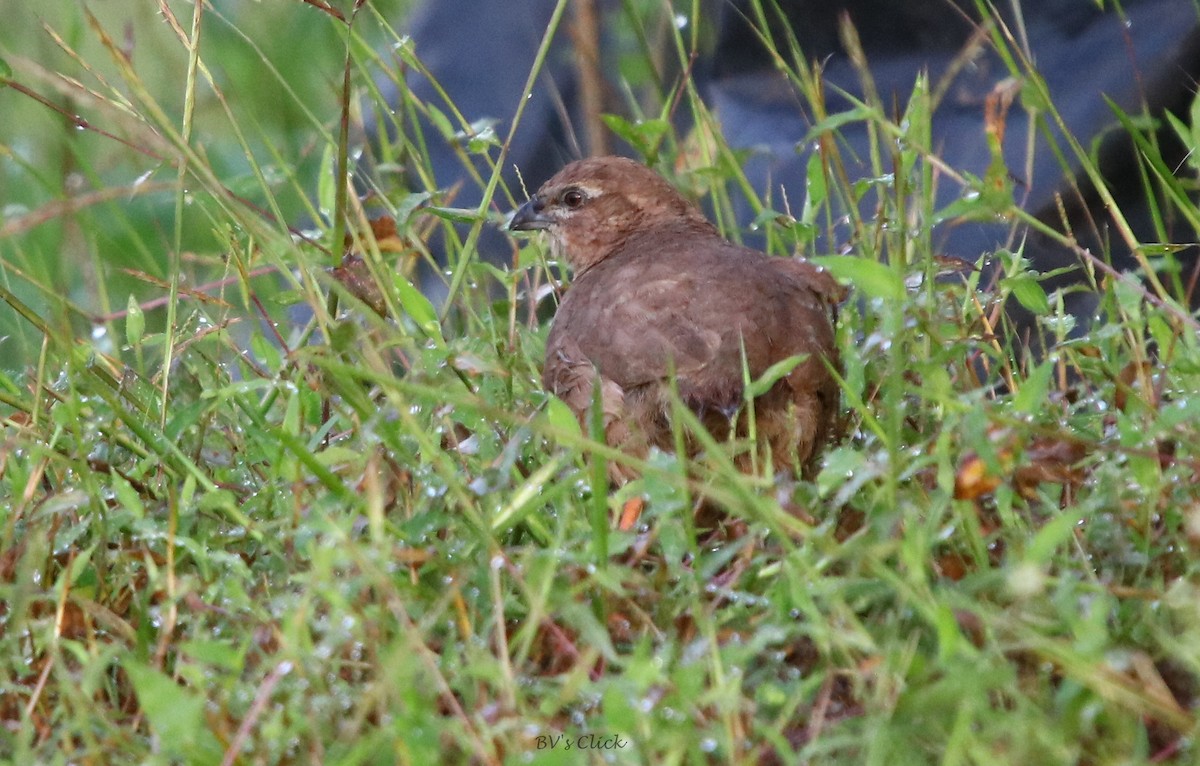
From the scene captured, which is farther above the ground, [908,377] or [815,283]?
[815,283]

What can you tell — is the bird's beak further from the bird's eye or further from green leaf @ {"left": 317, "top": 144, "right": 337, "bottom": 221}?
green leaf @ {"left": 317, "top": 144, "right": 337, "bottom": 221}

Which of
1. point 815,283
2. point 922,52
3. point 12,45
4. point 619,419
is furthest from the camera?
point 12,45

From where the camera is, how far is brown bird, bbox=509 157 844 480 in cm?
317

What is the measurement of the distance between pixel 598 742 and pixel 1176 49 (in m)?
3.77

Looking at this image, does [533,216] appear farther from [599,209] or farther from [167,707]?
[167,707]

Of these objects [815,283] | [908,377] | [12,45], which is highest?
[12,45]

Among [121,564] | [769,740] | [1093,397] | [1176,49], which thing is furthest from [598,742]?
[1176,49]

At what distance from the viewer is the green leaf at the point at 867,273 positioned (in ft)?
7.68

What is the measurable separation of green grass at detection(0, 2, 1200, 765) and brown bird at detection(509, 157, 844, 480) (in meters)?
0.13

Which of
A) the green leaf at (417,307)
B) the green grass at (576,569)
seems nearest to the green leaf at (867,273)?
the green grass at (576,569)

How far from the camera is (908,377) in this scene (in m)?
3.54

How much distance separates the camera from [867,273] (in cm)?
236

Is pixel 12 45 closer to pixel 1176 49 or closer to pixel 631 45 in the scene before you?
pixel 631 45

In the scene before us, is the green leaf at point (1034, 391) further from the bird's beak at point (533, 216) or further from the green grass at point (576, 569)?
the bird's beak at point (533, 216)
